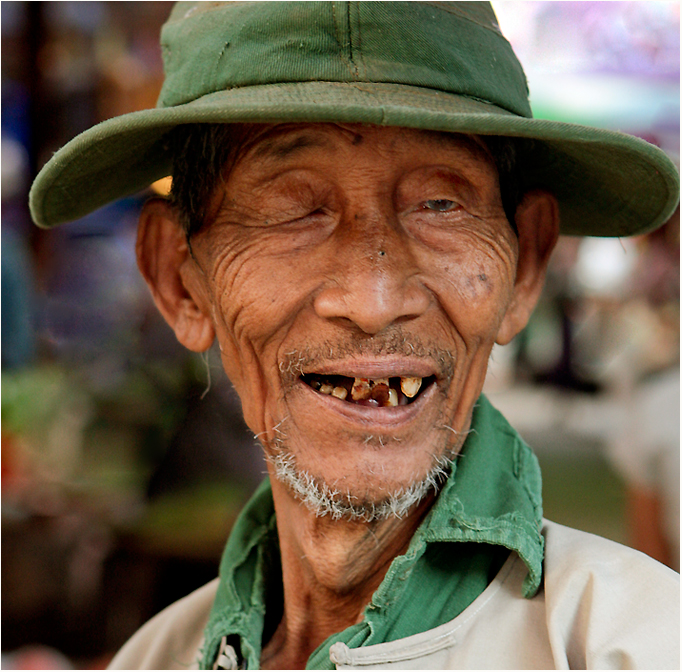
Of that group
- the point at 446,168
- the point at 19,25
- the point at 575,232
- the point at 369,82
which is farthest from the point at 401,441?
the point at 19,25

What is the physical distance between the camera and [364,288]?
4.57ft

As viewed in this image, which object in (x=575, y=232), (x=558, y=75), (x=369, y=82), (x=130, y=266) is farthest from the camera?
(x=558, y=75)

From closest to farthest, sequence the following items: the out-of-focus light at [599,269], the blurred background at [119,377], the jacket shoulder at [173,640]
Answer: the jacket shoulder at [173,640] → the blurred background at [119,377] → the out-of-focus light at [599,269]

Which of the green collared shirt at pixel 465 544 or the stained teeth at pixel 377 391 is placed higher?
the stained teeth at pixel 377 391

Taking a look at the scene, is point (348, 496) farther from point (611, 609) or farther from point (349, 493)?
point (611, 609)

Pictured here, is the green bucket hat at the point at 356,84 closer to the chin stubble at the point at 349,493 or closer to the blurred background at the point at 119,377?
the chin stubble at the point at 349,493

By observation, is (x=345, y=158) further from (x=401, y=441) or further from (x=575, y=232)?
(x=575, y=232)

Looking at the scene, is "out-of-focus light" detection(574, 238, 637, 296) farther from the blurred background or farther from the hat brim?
the hat brim

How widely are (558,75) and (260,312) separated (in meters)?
4.40

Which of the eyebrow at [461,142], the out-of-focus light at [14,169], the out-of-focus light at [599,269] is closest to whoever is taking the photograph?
the eyebrow at [461,142]

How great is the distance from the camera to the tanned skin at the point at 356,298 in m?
1.44

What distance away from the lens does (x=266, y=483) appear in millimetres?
2027

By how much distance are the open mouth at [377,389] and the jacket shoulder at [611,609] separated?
Result: 429 mm

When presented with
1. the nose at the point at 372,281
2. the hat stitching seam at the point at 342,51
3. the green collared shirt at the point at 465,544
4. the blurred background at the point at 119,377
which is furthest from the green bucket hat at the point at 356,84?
the blurred background at the point at 119,377
